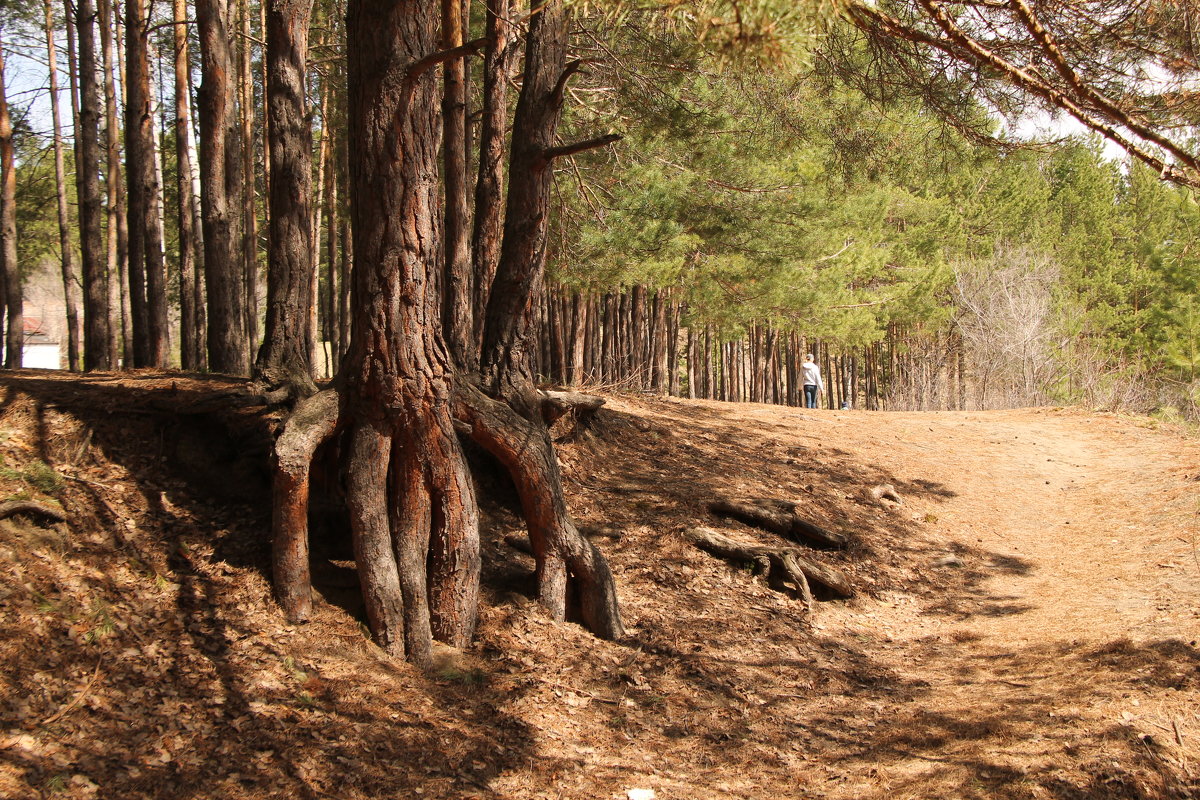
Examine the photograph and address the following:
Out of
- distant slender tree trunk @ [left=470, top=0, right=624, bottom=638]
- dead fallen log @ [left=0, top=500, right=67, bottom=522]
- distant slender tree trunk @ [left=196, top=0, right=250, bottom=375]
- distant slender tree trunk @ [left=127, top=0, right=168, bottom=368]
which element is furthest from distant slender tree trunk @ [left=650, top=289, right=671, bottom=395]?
dead fallen log @ [left=0, top=500, right=67, bottom=522]

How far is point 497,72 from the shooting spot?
7.83m

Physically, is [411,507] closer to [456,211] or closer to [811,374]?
[456,211]

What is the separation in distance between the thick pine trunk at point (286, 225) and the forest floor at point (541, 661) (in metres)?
0.49

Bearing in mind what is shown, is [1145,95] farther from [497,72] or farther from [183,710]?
[183,710]

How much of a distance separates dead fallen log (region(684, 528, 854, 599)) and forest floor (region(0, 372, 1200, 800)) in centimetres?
14

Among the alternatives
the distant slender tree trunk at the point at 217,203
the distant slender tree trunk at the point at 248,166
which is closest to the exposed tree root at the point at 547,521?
the distant slender tree trunk at the point at 217,203

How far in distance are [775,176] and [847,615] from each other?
11011 millimetres

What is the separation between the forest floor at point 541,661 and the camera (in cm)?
406

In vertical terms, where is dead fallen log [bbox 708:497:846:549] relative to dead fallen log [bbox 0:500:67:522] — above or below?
below

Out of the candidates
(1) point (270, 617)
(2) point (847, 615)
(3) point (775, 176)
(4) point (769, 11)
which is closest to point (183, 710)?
(1) point (270, 617)

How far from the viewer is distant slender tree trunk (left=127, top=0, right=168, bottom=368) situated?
10203 millimetres

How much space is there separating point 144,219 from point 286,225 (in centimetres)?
531

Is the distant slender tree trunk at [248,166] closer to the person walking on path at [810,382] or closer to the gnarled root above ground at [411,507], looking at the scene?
the gnarled root above ground at [411,507]

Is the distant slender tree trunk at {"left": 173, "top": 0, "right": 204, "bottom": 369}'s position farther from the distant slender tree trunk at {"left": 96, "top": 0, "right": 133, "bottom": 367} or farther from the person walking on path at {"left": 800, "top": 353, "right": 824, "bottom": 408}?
the person walking on path at {"left": 800, "top": 353, "right": 824, "bottom": 408}
